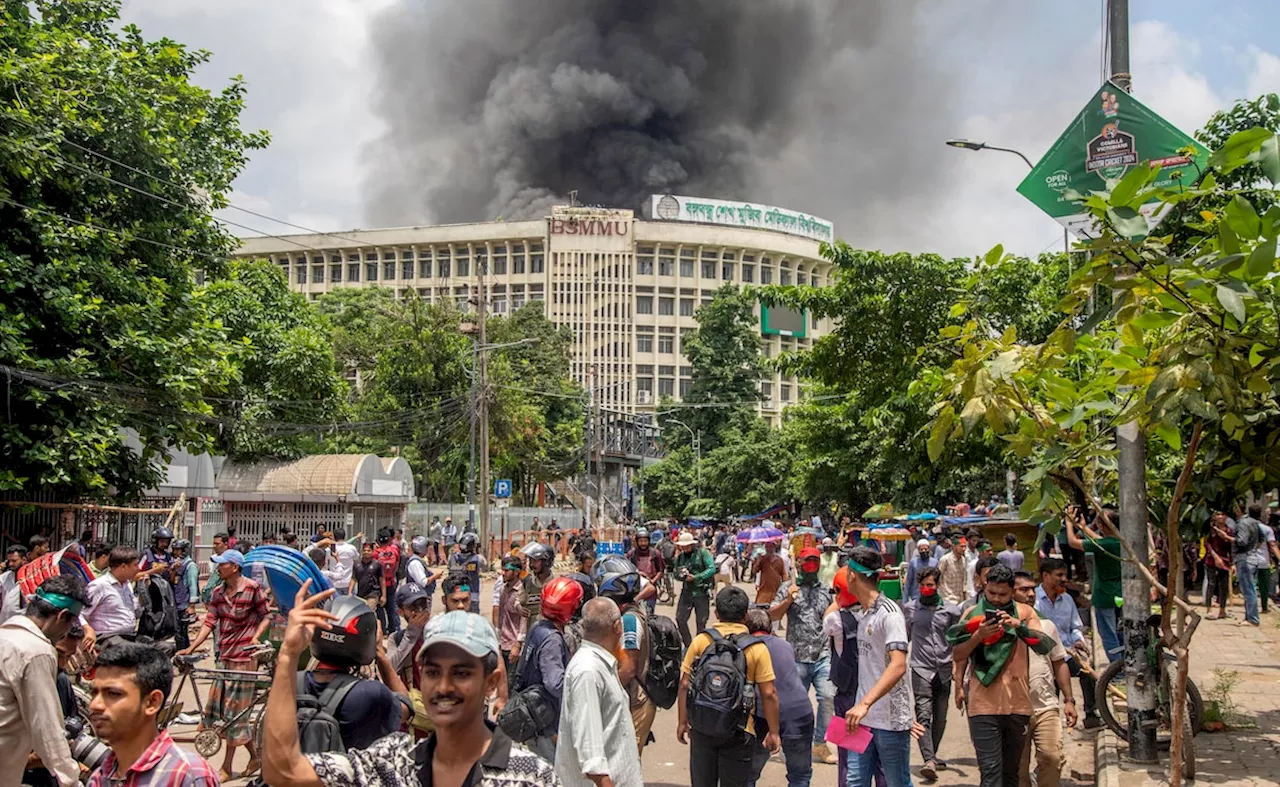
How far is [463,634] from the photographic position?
2.95 m

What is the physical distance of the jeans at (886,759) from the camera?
625 cm

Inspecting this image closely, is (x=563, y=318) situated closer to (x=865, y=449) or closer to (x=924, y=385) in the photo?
(x=865, y=449)

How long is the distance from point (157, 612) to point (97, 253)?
10.7 meters

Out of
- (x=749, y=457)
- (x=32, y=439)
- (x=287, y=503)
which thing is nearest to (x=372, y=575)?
(x=32, y=439)

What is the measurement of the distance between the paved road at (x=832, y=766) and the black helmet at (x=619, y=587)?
229 centimetres

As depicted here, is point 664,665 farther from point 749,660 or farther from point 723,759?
point 723,759

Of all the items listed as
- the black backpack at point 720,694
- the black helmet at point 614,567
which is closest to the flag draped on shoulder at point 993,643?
the black backpack at point 720,694

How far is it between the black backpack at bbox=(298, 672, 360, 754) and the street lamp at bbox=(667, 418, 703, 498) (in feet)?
190

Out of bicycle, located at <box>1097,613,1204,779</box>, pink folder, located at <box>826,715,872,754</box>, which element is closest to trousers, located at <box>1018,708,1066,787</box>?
pink folder, located at <box>826,715,872,754</box>

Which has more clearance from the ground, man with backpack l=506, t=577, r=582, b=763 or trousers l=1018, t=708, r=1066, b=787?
man with backpack l=506, t=577, r=582, b=763

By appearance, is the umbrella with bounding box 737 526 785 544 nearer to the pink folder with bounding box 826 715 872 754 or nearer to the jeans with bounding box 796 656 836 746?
the jeans with bounding box 796 656 836 746

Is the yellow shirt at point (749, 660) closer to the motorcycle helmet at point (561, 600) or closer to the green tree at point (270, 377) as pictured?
the motorcycle helmet at point (561, 600)

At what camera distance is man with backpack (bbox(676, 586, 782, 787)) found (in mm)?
5703

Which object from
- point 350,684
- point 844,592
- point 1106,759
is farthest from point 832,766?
point 350,684
